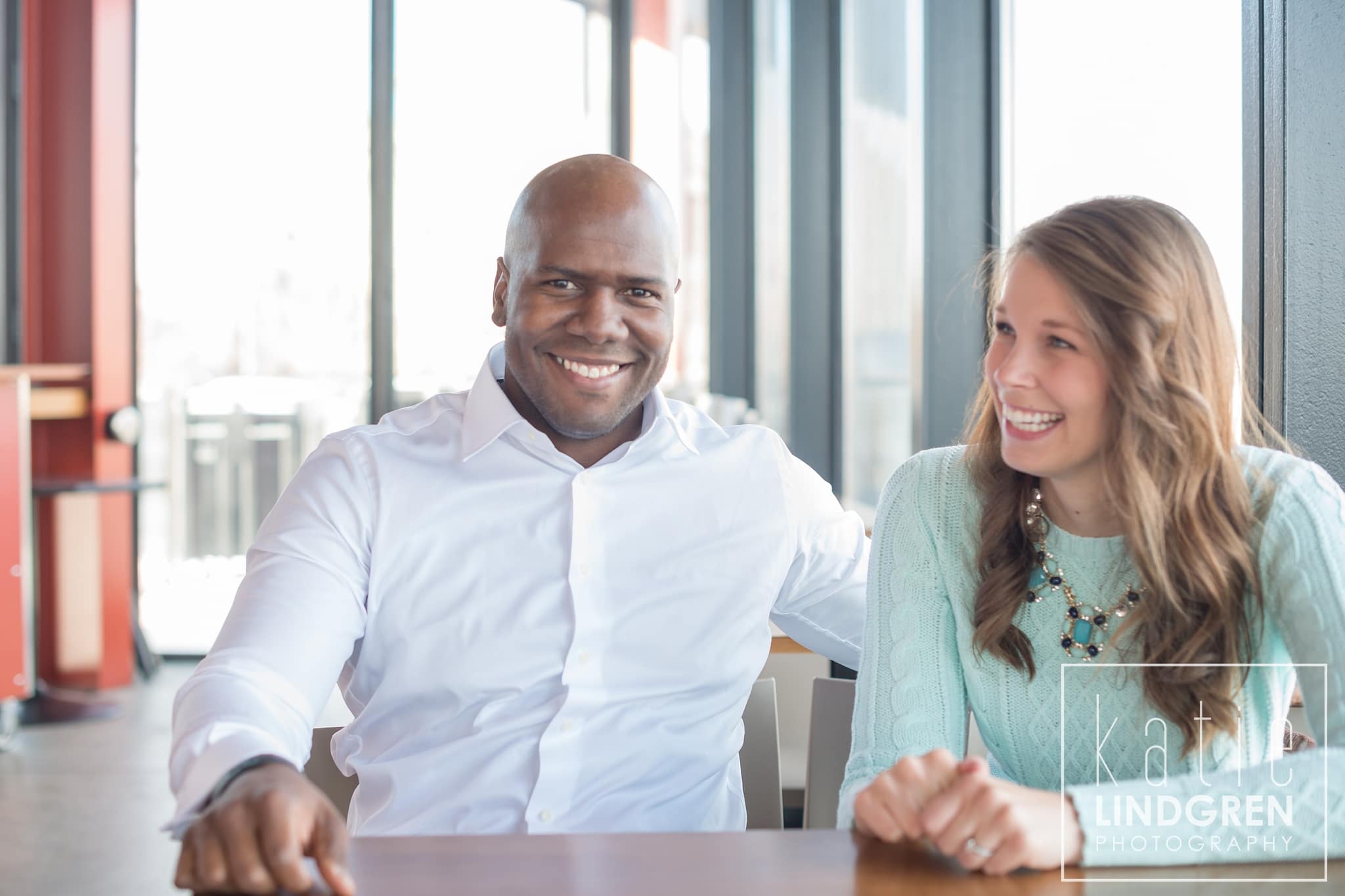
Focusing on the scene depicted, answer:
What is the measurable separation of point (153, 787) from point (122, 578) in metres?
1.78

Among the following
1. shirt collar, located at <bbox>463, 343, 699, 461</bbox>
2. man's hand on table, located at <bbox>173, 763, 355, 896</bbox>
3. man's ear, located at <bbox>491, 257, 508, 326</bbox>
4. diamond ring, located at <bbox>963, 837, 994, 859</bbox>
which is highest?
man's ear, located at <bbox>491, 257, 508, 326</bbox>

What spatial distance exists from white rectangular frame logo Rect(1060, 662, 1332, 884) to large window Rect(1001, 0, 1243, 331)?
488 mm

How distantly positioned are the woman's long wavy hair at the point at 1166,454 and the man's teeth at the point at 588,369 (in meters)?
0.58

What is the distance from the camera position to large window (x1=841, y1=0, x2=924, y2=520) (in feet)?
11.4

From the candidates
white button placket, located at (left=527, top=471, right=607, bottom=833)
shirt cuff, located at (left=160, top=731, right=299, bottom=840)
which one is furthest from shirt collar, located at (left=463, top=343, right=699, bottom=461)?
shirt cuff, located at (left=160, top=731, right=299, bottom=840)

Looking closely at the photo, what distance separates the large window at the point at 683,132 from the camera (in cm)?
609

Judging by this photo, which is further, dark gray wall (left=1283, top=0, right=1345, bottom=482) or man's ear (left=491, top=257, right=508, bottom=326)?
man's ear (left=491, top=257, right=508, bottom=326)

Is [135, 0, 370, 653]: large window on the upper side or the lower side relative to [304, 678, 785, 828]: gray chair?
upper

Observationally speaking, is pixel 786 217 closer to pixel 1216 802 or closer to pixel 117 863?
pixel 117 863

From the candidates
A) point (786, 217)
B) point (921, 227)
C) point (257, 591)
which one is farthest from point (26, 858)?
point (786, 217)

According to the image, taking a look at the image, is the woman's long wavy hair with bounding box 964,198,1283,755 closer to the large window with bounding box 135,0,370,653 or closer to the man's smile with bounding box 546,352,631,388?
the man's smile with bounding box 546,352,631,388

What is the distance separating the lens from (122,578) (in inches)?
217

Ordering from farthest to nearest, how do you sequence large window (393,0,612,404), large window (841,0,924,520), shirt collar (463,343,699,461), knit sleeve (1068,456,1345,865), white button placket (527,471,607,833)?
1. large window (393,0,612,404)
2. large window (841,0,924,520)
3. shirt collar (463,343,699,461)
4. white button placket (527,471,607,833)
5. knit sleeve (1068,456,1345,865)

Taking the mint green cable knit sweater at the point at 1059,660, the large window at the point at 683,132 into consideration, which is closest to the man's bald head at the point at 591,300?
the mint green cable knit sweater at the point at 1059,660
